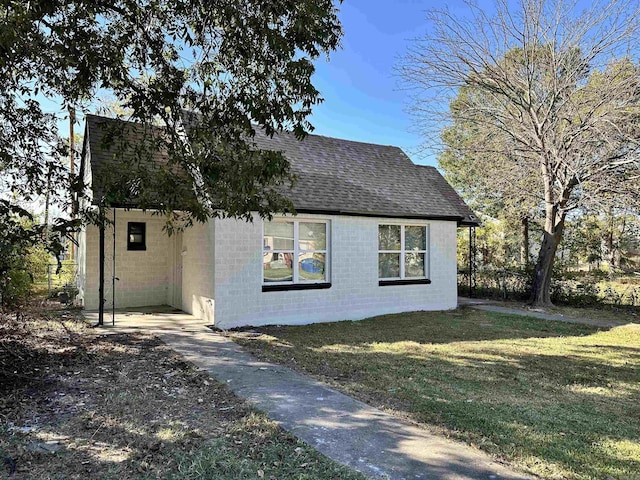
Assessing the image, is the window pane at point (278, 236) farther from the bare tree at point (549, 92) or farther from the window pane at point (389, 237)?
the bare tree at point (549, 92)

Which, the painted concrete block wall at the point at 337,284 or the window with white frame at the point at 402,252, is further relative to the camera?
the window with white frame at the point at 402,252

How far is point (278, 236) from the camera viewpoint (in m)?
10.6

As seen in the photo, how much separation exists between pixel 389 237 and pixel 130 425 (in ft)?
30.9

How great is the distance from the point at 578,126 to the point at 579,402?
1017 centimetres

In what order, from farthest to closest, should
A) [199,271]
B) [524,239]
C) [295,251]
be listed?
1. [524,239]
2. [295,251]
3. [199,271]

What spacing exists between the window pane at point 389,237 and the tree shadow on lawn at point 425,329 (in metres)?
1.96

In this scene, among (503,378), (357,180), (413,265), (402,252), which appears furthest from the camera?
(413,265)

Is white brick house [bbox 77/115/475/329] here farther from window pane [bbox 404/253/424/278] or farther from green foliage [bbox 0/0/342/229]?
green foliage [bbox 0/0/342/229]

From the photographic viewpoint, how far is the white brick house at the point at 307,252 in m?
10.1

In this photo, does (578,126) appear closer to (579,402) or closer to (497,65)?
(497,65)

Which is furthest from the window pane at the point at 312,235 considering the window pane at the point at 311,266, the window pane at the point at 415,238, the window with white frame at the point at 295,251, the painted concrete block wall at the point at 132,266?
the painted concrete block wall at the point at 132,266

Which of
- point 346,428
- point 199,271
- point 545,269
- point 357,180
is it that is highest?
point 357,180

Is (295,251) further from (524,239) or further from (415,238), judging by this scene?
(524,239)

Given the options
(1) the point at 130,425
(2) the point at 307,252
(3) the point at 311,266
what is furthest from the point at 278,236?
(1) the point at 130,425
